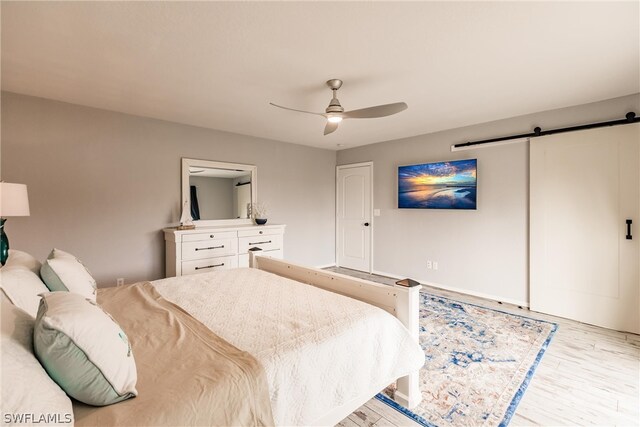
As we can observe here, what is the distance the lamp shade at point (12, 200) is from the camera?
1.85 metres

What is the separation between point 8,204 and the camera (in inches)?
73.5

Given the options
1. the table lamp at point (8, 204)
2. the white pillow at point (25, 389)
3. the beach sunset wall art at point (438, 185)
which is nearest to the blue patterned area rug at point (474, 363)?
the beach sunset wall art at point (438, 185)

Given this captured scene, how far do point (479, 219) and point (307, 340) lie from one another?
3536 mm

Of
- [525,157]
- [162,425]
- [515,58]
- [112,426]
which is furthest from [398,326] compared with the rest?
[525,157]

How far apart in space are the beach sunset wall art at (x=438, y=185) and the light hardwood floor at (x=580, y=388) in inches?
75.9

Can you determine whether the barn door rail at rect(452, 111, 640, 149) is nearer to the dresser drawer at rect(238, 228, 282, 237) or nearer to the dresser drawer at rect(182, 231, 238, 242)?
the dresser drawer at rect(238, 228, 282, 237)

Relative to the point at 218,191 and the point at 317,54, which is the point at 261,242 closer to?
the point at 218,191

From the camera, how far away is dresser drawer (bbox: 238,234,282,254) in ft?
13.8

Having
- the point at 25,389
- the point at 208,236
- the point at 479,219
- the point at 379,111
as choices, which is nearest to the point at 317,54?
the point at 379,111

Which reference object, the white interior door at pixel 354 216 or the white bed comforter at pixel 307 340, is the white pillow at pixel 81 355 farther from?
the white interior door at pixel 354 216

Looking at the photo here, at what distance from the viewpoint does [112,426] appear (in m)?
0.89

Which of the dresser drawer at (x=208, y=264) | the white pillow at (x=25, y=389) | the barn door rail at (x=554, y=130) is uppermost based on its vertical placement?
the barn door rail at (x=554, y=130)

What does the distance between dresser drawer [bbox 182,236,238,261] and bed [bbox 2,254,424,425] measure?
1328 millimetres

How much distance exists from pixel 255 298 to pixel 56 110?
309 centimetres
